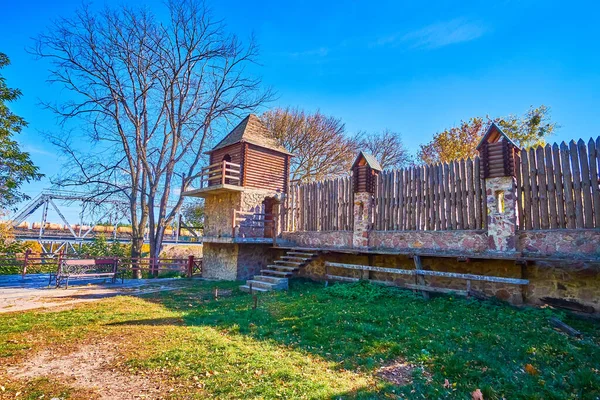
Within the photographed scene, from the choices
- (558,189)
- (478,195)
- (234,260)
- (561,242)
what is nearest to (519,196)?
(558,189)

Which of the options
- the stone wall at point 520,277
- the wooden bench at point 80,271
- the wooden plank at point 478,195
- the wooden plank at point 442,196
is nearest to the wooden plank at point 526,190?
the wooden plank at point 478,195

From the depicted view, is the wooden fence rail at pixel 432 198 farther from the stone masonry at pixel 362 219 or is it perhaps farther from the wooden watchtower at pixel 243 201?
the wooden watchtower at pixel 243 201

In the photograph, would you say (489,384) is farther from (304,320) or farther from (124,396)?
(124,396)

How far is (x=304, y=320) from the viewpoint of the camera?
22.4ft

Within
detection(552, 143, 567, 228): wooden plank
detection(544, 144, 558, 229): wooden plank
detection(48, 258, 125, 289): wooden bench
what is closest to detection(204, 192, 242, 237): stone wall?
detection(48, 258, 125, 289): wooden bench

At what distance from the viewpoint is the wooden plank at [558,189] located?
24.7ft

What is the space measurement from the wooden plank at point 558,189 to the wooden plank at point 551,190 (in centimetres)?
6

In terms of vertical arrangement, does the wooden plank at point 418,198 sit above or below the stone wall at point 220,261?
above

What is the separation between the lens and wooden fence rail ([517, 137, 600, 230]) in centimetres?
728

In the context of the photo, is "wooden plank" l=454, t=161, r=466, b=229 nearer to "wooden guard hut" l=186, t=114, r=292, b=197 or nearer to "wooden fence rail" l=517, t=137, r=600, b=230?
"wooden fence rail" l=517, t=137, r=600, b=230

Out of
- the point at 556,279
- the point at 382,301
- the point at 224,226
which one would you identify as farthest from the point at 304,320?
the point at 224,226

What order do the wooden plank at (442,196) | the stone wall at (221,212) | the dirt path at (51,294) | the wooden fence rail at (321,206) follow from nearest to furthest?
the dirt path at (51,294)
the wooden plank at (442,196)
the wooden fence rail at (321,206)
the stone wall at (221,212)

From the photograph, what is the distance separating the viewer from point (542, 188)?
7906 mm

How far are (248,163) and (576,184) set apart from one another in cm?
1245
